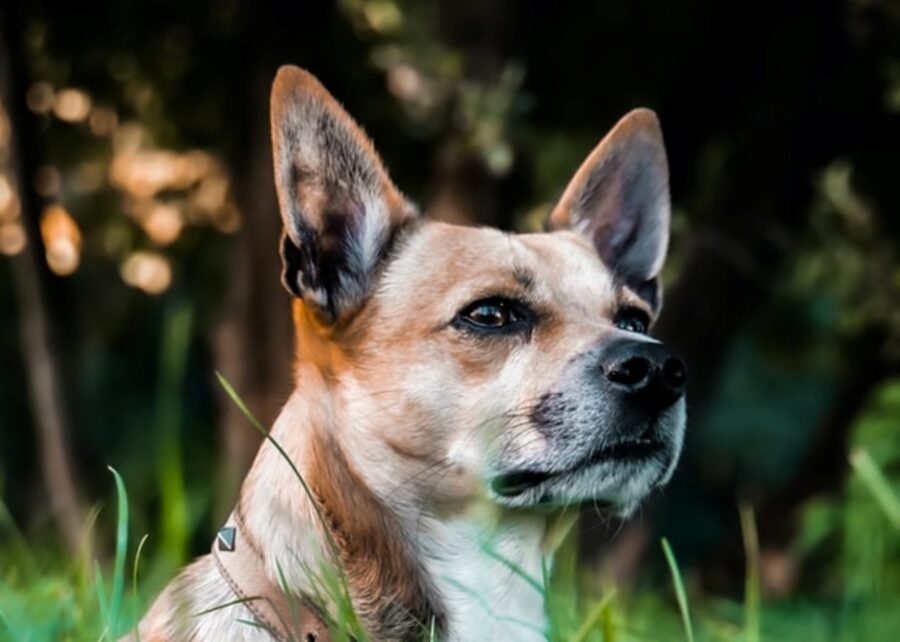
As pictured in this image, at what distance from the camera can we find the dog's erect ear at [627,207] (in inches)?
173

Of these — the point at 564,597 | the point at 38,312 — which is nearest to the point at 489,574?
the point at 564,597

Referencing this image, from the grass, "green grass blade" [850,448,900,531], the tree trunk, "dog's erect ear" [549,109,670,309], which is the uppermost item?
"green grass blade" [850,448,900,531]

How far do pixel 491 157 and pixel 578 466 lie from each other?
4.22 meters

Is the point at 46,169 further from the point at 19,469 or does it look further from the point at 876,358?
the point at 19,469

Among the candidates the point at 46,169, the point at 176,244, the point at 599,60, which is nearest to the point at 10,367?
the point at 176,244

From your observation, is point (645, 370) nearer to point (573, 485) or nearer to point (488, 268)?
point (573, 485)

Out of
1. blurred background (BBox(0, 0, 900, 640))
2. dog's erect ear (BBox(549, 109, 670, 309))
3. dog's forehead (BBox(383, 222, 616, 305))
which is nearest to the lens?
dog's forehead (BBox(383, 222, 616, 305))

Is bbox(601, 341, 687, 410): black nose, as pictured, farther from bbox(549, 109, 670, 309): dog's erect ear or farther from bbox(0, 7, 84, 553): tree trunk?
bbox(0, 7, 84, 553): tree trunk

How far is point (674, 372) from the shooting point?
3467 mm

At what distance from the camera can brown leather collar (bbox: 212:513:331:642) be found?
10.0ft

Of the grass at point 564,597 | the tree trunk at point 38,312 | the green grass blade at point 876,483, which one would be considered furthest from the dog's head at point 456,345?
the tree trunk at point 38,312

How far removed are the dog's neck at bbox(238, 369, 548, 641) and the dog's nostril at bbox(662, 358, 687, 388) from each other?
462mm

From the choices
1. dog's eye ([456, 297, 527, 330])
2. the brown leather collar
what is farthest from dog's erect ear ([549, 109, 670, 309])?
the brown leather collar

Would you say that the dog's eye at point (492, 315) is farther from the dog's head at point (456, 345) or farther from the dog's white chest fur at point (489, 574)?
the dog's white chest fur at point (489, 574)
